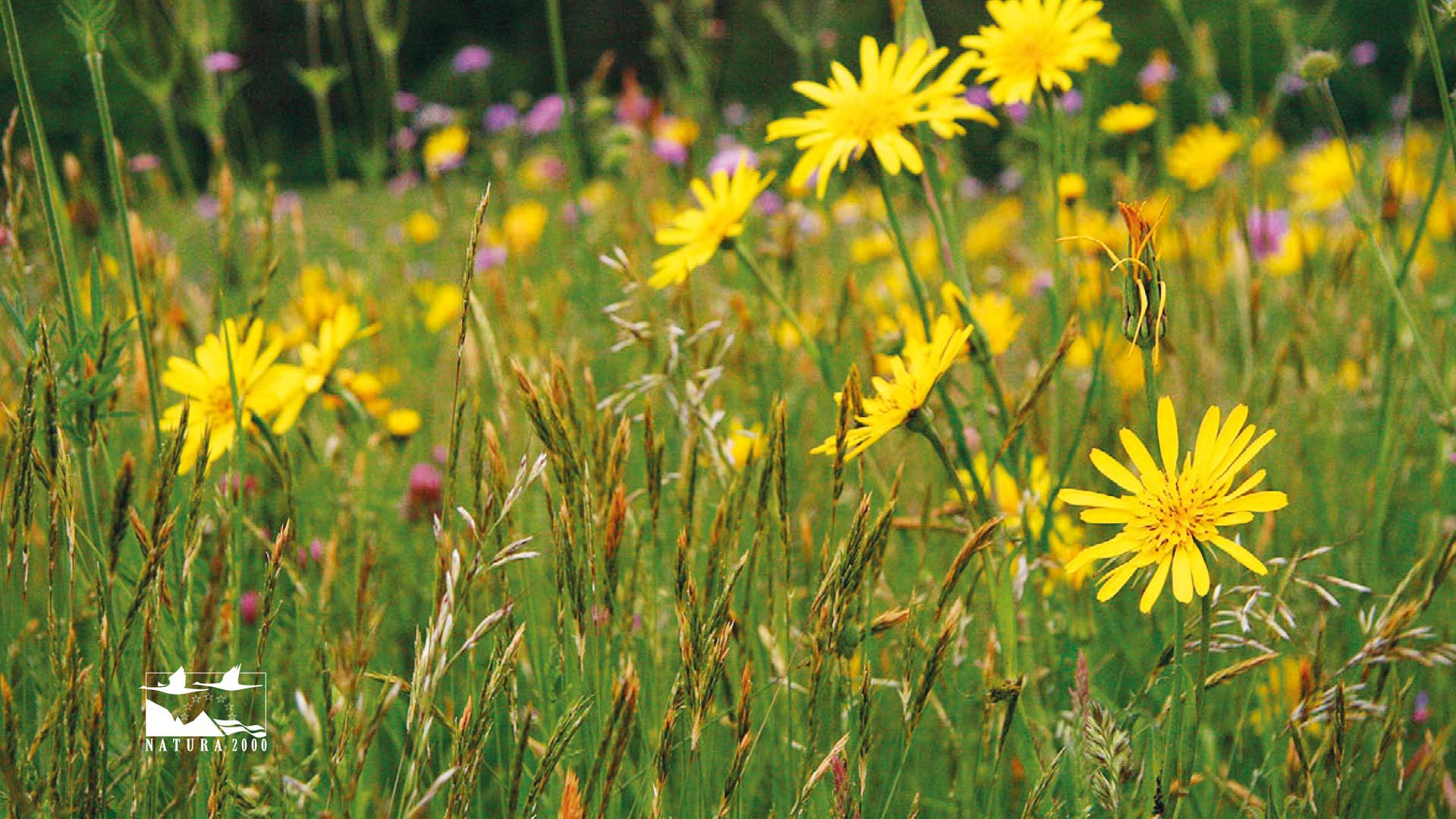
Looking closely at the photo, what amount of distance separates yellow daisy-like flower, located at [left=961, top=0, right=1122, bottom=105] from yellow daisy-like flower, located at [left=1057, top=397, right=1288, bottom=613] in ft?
1.32

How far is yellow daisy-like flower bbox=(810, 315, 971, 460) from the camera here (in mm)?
648

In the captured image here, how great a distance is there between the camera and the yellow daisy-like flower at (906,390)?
0.65 metres

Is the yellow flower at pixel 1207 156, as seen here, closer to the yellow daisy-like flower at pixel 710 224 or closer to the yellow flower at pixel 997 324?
the yellow flower at pixel 997 324

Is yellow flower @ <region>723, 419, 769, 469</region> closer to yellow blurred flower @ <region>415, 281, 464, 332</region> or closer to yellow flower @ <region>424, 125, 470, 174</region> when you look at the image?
yellow blurred flower @ <region>415, 281, 464, 332</region>

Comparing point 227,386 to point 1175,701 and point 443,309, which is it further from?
point 443,309

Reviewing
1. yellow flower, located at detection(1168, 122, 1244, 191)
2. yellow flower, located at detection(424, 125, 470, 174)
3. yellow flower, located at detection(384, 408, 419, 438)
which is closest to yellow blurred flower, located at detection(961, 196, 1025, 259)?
yellow flower, located at detection(1168, 122, 1244, 191)

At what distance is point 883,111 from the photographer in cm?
84

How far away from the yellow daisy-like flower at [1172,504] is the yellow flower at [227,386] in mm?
581

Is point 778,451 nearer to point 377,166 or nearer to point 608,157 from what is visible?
A: point 608,157

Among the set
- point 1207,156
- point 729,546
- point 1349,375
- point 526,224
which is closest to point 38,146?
point 729,546

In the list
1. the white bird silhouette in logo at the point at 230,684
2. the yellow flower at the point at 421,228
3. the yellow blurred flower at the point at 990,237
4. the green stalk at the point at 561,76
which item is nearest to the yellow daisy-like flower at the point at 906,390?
the white bird silhouette in logo at the point at 230,684

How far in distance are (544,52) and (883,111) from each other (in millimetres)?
12920

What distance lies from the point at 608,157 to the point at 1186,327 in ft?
2.93

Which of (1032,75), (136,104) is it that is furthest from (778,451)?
(136,104)
